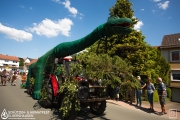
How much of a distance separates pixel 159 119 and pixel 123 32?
4.46m

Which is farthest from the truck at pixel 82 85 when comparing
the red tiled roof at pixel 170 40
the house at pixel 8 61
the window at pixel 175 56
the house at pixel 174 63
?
the house at pixel 8 61

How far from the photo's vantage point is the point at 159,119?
21.1ft

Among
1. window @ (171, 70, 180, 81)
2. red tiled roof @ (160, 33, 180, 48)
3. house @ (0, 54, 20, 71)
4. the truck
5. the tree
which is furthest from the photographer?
house @ (0, 54, 20, 71)

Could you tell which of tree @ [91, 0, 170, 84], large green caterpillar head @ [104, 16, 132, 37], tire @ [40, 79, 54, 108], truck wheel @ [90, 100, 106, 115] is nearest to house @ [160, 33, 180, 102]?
tree @ [91, 0, 170, 84]

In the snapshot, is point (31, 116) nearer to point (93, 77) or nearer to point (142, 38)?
point (93, 77)

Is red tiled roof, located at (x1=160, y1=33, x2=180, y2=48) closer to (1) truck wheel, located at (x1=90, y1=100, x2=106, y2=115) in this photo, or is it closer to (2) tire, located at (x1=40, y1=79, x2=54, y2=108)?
(1) truck wheel, located at (x1=90, y1=100, x2=106, y2=115)

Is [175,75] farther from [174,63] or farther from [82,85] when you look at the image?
[82,85]

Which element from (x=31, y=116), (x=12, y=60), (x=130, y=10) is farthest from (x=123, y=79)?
(x=12, y=60)

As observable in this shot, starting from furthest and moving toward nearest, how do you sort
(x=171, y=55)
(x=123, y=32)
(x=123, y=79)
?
1. (x=171, y=55)
2. (x=123, y=79)
3. (x=123, y=32)

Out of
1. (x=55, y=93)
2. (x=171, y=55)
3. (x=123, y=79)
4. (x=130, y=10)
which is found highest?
(x=130, y=10)

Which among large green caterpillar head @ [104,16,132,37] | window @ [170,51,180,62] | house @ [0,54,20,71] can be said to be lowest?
large green caterpillar head @ [104,16,132,37]

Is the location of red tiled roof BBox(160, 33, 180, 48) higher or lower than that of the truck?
higher

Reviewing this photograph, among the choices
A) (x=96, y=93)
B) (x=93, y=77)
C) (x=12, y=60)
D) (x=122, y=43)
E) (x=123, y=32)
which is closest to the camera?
(x=123, y=32)

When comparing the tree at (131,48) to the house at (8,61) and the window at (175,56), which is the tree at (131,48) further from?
the house at (8,61)
